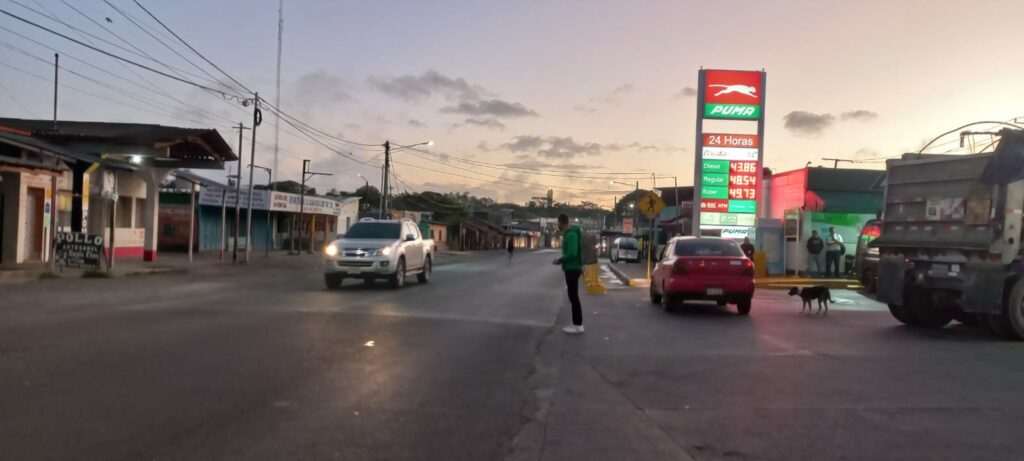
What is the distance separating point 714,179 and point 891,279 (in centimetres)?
1511

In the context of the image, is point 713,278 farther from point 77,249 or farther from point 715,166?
point 77,249

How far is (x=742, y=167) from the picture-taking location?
26.2 meters

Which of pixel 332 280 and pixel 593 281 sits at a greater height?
Result: pixel 593 281

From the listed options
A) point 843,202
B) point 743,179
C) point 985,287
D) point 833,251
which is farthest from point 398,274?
point 843,202

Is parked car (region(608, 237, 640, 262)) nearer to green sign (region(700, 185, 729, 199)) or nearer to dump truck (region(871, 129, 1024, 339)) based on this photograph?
green sign (region(700, 185, 729, 199))

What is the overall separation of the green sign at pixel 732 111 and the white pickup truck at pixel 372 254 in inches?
488

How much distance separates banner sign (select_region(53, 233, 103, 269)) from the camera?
19.9m

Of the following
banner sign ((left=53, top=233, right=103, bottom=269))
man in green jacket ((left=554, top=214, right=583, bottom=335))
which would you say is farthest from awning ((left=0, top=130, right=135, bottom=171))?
man in green jacket ((left=554, top=214, right=583, bottom=335))

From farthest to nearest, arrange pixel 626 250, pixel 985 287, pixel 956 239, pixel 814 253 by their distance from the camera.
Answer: pixel 626 250
pixel 814 253
pixel 956 239
pixel 985 287

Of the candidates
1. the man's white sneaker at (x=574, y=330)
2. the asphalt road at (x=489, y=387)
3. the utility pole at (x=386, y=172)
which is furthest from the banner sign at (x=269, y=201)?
the man's white sneaker at (x=574, y=330)

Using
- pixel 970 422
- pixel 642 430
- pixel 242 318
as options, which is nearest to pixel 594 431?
pixel 642 430

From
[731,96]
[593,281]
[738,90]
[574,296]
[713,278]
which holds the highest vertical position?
[738,90]

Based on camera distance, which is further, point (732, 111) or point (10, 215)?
point (732, 111)

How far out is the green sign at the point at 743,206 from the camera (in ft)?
86.2
